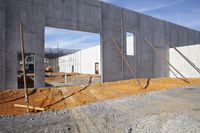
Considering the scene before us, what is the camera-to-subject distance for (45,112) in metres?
9.83

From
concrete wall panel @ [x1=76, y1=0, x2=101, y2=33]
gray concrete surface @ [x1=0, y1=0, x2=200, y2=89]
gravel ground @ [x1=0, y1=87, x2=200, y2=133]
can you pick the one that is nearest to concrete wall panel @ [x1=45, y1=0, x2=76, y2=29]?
gray concrete surface @ [x1=0, y1=0, x2=200, y2=89]

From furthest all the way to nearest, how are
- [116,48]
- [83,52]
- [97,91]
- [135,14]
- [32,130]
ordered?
[83,52], [135,14], [116,48], [97,91], [32,130]

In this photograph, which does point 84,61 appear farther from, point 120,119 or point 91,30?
point 120,119

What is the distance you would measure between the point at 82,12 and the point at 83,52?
1063 inches

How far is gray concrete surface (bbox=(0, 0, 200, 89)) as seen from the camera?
13.4 meters

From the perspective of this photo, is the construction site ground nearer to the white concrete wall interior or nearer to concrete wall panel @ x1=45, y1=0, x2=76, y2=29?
concrete wall panel @ x1=45, y1=0, x2=76, y2=29

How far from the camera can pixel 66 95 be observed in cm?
1305

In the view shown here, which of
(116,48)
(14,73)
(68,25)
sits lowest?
(14,73)

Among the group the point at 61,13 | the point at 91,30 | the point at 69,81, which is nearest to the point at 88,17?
the point at 91,30

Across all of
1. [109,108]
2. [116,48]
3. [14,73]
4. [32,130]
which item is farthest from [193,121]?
[116,48]

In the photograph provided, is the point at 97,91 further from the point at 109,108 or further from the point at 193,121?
the point at 193,121

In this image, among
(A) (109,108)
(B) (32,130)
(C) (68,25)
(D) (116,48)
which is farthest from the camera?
(D) (116,48)

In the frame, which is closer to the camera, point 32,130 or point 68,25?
point 32,130

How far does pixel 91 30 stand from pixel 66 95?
632 centimetres
